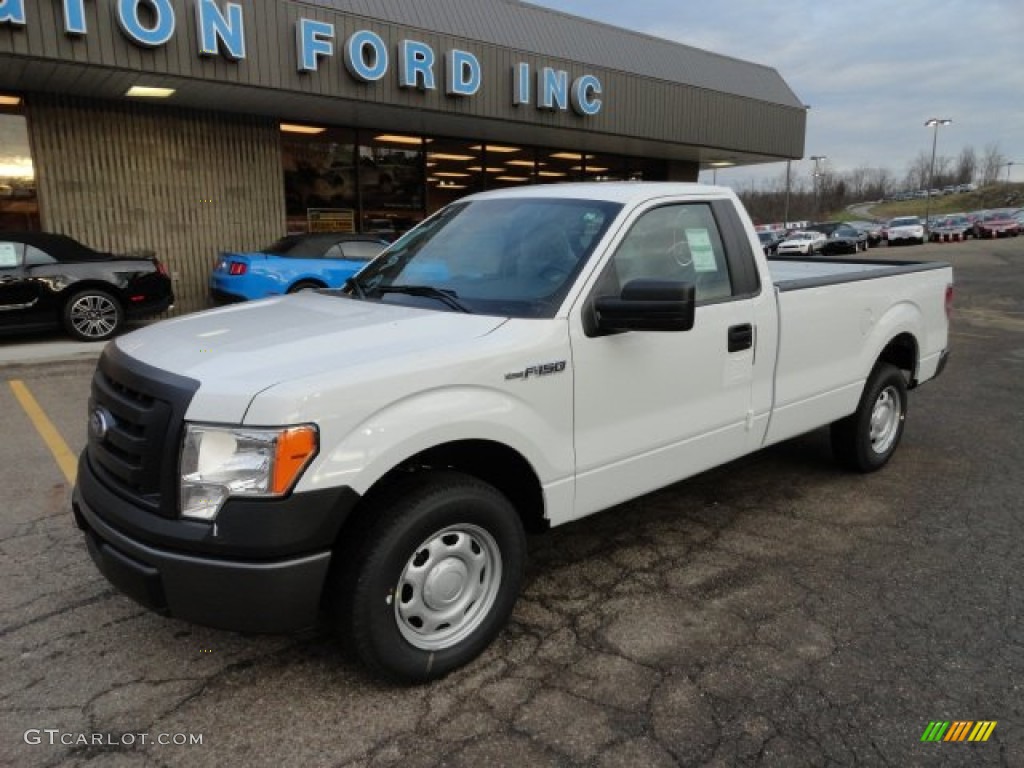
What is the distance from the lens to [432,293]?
3342mm

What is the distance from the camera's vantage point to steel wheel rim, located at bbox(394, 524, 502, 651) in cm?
272

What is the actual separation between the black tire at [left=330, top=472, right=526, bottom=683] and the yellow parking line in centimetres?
335

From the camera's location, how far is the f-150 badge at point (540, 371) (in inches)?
111

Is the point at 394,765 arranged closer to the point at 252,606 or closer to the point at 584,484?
the point at 252,606

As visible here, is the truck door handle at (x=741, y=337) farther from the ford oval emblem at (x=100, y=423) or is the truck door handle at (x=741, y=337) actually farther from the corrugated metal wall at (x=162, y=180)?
the corrugated metal wall at (x=162, y=180)

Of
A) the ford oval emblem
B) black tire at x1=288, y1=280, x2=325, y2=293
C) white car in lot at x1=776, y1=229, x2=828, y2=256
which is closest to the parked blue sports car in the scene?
black tire at x1=288, y1=280, x2=325, y2=293

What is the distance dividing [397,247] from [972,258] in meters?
30.3

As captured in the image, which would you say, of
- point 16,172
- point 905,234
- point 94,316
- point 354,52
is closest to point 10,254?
point 94,316

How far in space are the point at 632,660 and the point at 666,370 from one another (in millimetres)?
1252

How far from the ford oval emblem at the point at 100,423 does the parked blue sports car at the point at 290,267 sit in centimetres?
860

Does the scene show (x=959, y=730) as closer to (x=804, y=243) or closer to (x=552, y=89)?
(x=552, y=89)

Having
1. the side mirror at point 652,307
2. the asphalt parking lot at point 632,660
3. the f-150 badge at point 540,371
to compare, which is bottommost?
the asphalt parking lot at point 632,660

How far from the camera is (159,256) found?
44.9 ft

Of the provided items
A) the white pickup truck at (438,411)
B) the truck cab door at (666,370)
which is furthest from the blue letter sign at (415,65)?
the truck cab door at (666,370)
